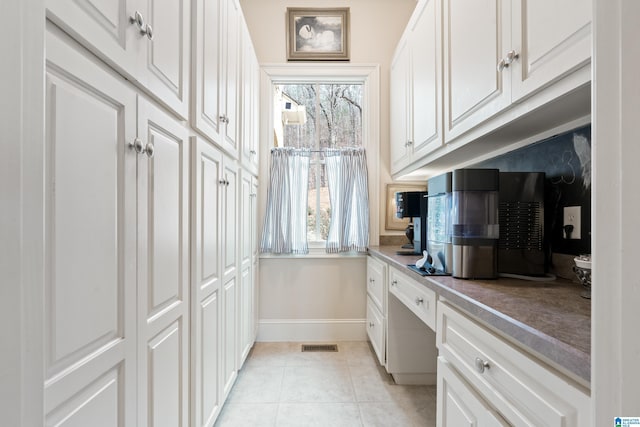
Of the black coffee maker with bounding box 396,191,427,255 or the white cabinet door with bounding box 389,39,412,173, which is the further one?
the white cabinet door with bounding box 389,39,412,173

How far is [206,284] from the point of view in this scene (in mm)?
1352

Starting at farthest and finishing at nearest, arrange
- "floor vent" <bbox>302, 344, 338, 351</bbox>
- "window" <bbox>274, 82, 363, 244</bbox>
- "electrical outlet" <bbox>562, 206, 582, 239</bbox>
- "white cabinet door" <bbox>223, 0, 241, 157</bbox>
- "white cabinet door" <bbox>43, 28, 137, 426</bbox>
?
1. "window" <bbox>274, 82, 363, 244</bbox>
2. "floor vent" <bbox>302, 344, 338, 351</bbox>
3. "white cabinet door" <bbox>223, 0, 241, 157</bbox>
4. "electrical outlet" <bbox>562, 206, 582, 239</bbox>
5. "white cabinet door" <bbox>43, 28, 137, 426</bbox>

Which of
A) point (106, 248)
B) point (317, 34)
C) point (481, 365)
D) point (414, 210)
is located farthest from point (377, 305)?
point (317, 34)

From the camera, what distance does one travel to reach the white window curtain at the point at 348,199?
9.19ft

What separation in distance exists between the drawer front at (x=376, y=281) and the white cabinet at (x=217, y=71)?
1.32m

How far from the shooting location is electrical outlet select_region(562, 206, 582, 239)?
3.93 feet

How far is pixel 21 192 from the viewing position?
1.31 feet

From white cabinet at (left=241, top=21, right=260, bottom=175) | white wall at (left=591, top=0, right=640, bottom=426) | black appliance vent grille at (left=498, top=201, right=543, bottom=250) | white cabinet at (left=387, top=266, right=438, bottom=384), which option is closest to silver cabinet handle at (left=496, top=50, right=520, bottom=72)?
black appliance vent grille at (left=498, top=201, right=543, bottom=250)

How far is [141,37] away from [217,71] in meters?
0.71

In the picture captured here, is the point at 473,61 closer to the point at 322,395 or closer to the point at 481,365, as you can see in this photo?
the point at 481,365

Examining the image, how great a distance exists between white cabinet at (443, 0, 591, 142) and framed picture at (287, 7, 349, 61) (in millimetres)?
1498

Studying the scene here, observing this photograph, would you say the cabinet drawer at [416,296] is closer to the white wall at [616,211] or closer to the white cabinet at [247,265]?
the white wall at [616,211]

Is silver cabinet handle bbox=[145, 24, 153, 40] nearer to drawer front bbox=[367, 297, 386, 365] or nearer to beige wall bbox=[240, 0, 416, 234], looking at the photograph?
drawer front bbox=[367, 297, 386, 365]

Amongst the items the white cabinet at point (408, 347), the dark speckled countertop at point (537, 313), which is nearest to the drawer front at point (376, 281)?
the white cabinet at point (408, 347)
